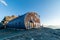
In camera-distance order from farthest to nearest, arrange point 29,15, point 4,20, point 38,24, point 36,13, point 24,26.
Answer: point 4,20
point 38,24
point 36,13
point 29,15
point 24,26

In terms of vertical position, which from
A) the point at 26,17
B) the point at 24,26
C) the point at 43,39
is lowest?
the point at 43,39

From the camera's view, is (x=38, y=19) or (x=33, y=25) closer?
(x=33, y=25)

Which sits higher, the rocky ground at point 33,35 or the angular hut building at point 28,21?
the angular hut building at point 28,21

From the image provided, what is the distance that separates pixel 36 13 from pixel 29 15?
401cm

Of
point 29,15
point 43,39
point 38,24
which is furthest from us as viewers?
point 38,24

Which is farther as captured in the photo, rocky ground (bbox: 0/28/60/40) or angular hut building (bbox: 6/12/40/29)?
angular hut building (bbox: 6/12/40/29)

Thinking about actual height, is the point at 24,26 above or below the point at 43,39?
above

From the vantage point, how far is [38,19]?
43344 millimetres

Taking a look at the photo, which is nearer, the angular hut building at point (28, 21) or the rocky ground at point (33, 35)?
the rocky ground at point (33, 35)

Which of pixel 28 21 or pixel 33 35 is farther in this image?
pixel 28 21

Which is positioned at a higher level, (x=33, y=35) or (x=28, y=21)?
(x=28, y=21)

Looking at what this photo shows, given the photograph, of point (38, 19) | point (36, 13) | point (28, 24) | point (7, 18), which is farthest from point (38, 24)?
point (7, 18)

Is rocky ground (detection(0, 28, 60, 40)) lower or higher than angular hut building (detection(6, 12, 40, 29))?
lower

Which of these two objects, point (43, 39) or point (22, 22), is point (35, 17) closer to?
point (22, 22)
